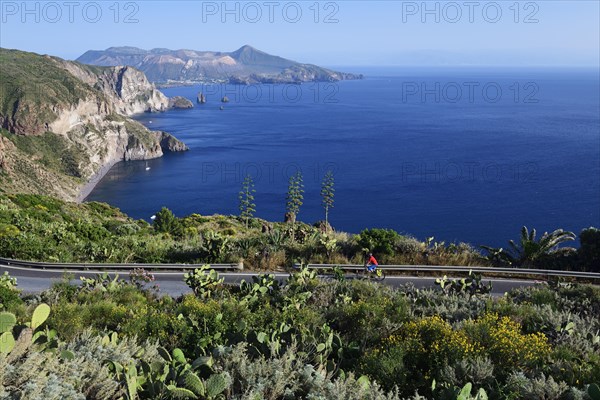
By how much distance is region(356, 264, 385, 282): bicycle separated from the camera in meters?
17.7

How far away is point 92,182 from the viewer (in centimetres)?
13688

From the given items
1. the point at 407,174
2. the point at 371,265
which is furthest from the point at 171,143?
the point at 371,265

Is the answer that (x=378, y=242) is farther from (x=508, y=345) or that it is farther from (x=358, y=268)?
(x=508, y=345)

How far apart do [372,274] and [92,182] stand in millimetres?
132410

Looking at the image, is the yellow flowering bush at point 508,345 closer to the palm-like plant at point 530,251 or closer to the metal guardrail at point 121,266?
the metal guardrail at point 121,266

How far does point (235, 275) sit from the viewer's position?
18.5m

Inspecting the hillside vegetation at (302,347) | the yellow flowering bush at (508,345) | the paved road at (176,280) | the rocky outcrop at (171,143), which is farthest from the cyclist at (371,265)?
the rocky outcrop at (171,143)

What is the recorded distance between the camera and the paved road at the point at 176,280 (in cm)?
1730

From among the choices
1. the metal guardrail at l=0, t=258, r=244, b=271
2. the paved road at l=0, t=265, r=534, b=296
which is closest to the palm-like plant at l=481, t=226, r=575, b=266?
the paved road at l=0, t=265, r=534, b=296

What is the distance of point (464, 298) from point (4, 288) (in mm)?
12293

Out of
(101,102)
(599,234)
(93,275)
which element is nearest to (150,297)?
(93,275)

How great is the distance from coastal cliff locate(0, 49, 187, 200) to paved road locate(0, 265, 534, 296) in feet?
319

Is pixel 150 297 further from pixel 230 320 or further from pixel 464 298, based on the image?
pixel 464 298

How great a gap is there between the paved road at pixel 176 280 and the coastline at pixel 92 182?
3626 inches
